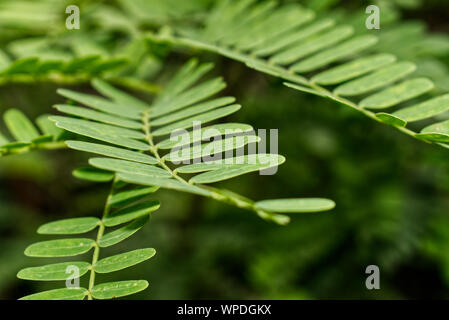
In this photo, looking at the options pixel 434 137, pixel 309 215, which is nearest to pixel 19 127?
pixel 434 137

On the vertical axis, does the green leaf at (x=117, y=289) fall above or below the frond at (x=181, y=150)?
below

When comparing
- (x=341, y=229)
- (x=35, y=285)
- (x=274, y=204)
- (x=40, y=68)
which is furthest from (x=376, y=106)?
(x=35, y=285)

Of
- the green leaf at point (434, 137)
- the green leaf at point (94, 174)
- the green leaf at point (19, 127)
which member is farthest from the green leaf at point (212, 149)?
the green leaf at point (19, 127)

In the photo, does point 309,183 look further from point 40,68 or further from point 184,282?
point 40,68

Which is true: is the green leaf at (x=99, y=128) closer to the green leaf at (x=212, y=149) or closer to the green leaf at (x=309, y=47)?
the green leaf at (x=212, y=149)

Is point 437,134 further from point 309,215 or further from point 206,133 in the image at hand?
point 309,215
